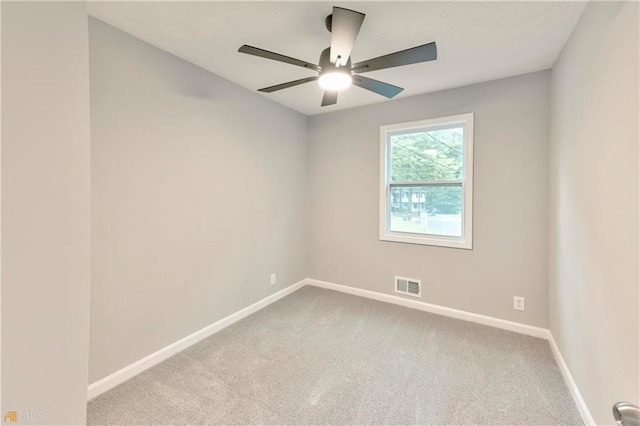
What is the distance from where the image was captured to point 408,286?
127 inches

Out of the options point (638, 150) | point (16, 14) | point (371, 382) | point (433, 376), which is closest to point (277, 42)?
point (16, 14)

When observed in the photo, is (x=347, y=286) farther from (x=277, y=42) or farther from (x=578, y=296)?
(x=277, y=42)

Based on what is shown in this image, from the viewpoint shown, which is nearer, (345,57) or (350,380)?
(345,57)

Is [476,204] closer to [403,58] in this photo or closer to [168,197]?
[403,58]

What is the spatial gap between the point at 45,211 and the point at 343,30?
4.98 feet

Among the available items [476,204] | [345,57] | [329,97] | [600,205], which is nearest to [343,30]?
[345,57]

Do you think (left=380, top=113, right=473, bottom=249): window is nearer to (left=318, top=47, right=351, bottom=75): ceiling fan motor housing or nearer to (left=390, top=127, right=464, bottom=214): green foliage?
(left=390, top=127, right=464, bottom=214): green foliage

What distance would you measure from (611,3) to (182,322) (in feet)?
11.4

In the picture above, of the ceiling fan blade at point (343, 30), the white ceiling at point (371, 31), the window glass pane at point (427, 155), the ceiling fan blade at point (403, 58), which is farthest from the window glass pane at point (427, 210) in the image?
the ceiling fan blade at point (343, 30)

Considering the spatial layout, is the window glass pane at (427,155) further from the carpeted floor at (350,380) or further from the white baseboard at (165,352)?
the white baseboard at (165,352)

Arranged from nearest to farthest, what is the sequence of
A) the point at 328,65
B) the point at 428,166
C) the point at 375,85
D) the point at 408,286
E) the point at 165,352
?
the point at 328,65 < the point at 375,85 < the point at 165,352 < the point at 428,166 < the point at 408,286

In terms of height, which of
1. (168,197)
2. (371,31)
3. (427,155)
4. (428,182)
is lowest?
(168,197)

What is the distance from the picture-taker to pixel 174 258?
90.7 inches

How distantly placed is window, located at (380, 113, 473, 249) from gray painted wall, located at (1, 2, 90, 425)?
292 cm
